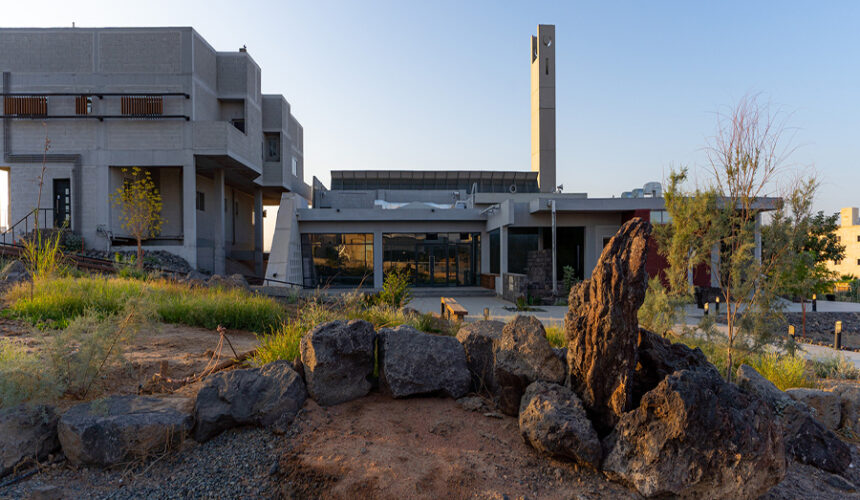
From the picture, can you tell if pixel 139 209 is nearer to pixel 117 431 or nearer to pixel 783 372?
pixel 117 431

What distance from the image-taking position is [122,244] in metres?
17.8

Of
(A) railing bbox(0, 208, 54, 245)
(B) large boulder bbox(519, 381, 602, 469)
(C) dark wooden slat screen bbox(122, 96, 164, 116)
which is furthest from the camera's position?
(C) dark wooden slat screen bbox(122, 96, 164, 116)

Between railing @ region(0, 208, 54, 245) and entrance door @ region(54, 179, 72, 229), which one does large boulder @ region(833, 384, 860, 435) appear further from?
entrance door @ region(54, 179, 72, 229)

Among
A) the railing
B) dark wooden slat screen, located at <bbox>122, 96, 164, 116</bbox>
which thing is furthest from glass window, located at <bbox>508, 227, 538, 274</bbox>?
the railing

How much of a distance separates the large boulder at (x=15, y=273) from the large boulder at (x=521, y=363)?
1020 centimetres

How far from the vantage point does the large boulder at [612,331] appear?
3098 mm

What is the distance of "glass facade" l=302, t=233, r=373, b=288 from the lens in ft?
67.4

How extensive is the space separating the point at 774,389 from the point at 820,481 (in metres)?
0.79

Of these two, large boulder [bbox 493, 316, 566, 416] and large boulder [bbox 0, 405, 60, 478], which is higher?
large boulder [bbox 493, 316, 566, 416]

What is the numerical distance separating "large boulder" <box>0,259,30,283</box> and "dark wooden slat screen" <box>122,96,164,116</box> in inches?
332

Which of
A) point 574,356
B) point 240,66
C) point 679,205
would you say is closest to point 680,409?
point 574,356

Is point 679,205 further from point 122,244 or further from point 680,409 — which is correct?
point 122,244

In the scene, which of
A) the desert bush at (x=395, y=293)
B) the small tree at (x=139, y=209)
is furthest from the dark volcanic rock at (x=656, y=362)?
the small tree at (x=139, y=209)

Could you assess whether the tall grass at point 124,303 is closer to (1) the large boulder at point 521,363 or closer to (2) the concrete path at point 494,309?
(1) the large boulder at point 521,363
